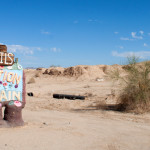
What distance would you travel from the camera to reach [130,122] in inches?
317

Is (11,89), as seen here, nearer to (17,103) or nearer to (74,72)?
(17,103)

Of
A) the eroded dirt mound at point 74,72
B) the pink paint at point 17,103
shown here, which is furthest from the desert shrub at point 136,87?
the eroded dirt mound at point 74,72

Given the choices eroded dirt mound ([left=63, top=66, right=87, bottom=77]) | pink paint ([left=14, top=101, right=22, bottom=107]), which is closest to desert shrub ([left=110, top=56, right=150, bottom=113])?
pink paint ([left=14, top=101, right=22, bottom=107])

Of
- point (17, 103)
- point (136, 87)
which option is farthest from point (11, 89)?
point (136, 87)

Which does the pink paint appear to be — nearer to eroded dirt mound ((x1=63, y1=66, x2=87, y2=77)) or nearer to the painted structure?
the painted structure

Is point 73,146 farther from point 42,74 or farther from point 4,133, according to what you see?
point 42,74

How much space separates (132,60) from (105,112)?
2.85 meters

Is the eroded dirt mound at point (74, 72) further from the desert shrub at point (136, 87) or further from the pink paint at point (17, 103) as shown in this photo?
the pink paint at point (17, 103)

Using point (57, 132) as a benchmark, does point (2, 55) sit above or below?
above

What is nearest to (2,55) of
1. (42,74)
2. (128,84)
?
(128,84)

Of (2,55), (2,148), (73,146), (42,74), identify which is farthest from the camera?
(42,74)

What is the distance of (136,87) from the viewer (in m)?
10.2

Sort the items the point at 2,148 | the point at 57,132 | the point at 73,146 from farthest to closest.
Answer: the point at 57,132, the point at 73,146, the point at 2,148

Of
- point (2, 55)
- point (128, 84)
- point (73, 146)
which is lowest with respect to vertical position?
point (73, 146)
